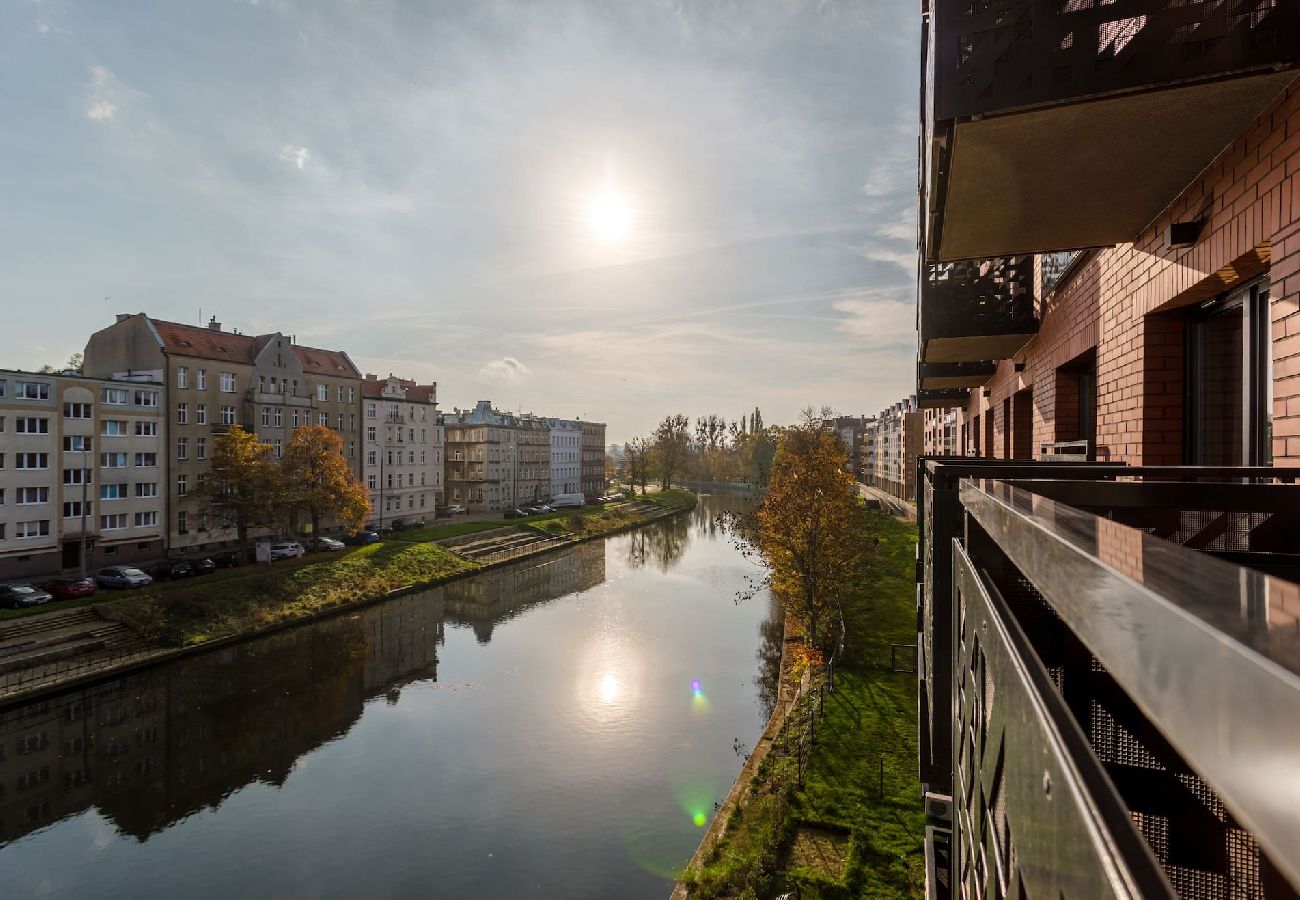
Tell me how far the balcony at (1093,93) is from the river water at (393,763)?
13579 mm

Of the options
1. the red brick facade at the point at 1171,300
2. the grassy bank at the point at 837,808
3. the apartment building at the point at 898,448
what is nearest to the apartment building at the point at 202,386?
the grassy bank at the point at 837,808

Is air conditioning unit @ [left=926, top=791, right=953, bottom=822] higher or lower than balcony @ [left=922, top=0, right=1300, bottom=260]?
lower

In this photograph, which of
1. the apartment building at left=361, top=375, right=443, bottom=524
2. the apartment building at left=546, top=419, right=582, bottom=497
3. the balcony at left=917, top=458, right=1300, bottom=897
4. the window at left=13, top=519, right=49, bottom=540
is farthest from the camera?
the apartment building at left=546, top=419, right=582, bottom=497

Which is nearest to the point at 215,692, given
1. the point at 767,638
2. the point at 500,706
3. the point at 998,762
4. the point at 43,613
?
the point at 43,613

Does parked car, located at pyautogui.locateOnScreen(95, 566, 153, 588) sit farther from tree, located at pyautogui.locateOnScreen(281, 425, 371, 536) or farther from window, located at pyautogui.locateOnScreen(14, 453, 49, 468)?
tree, located at pyautogui.locateOnScreen(281, 425, 371, 536)

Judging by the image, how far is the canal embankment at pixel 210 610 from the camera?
22.4 metres

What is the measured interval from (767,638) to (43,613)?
26.2 meters

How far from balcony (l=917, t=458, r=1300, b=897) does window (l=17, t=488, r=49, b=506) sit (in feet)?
121

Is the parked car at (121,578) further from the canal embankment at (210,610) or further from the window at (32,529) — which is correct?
the window at (32,529)

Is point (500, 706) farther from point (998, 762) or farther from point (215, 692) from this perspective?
point (998, 762)

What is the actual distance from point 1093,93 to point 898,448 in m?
79.6

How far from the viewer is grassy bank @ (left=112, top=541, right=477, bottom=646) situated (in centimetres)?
2598

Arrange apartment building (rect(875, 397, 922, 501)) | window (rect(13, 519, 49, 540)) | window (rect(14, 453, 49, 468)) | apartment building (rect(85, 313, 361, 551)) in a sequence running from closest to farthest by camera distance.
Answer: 1. window (rect(13, 519, 49, 540))
2. window (rect(14, 453, 49, 468))
3. apartment building (rect(85, 313, 361, 551))
4. apartment building (rect(875, 397, 922, 501))

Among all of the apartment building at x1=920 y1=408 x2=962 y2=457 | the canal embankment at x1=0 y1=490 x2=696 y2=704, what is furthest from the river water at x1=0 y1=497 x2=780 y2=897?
the apartment building at x1=920 y1=408 x2=962 y2=457
